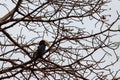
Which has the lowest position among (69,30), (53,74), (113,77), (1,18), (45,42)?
(113,77)

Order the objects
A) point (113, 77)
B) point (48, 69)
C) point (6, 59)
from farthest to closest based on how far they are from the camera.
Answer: point (6, 59) < point (48, 69) < point (113, 77)

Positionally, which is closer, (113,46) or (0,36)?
(113,46)

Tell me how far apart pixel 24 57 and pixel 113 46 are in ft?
7.50


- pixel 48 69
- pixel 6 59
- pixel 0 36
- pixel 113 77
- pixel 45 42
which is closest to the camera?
pixel 45 42

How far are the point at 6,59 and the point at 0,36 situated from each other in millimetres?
731

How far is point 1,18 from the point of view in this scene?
6910 mm

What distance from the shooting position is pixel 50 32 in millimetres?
6930

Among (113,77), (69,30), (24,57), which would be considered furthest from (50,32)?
(113,77)

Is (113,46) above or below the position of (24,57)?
below

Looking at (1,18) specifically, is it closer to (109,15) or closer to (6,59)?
(6,59)

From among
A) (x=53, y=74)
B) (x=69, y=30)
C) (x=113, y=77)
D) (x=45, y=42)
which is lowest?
(x=113, y=77)

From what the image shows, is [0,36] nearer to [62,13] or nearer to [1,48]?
[1,48]

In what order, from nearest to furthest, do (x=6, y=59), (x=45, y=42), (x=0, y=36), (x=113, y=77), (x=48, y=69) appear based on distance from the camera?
1. (x=45, y=42)
2. (x=113, y=77)
3. (x=48, y=69)
4. (x=6, y=59)
5. (x=0, y=36)

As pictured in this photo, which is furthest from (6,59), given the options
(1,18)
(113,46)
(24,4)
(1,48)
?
(113,46)
